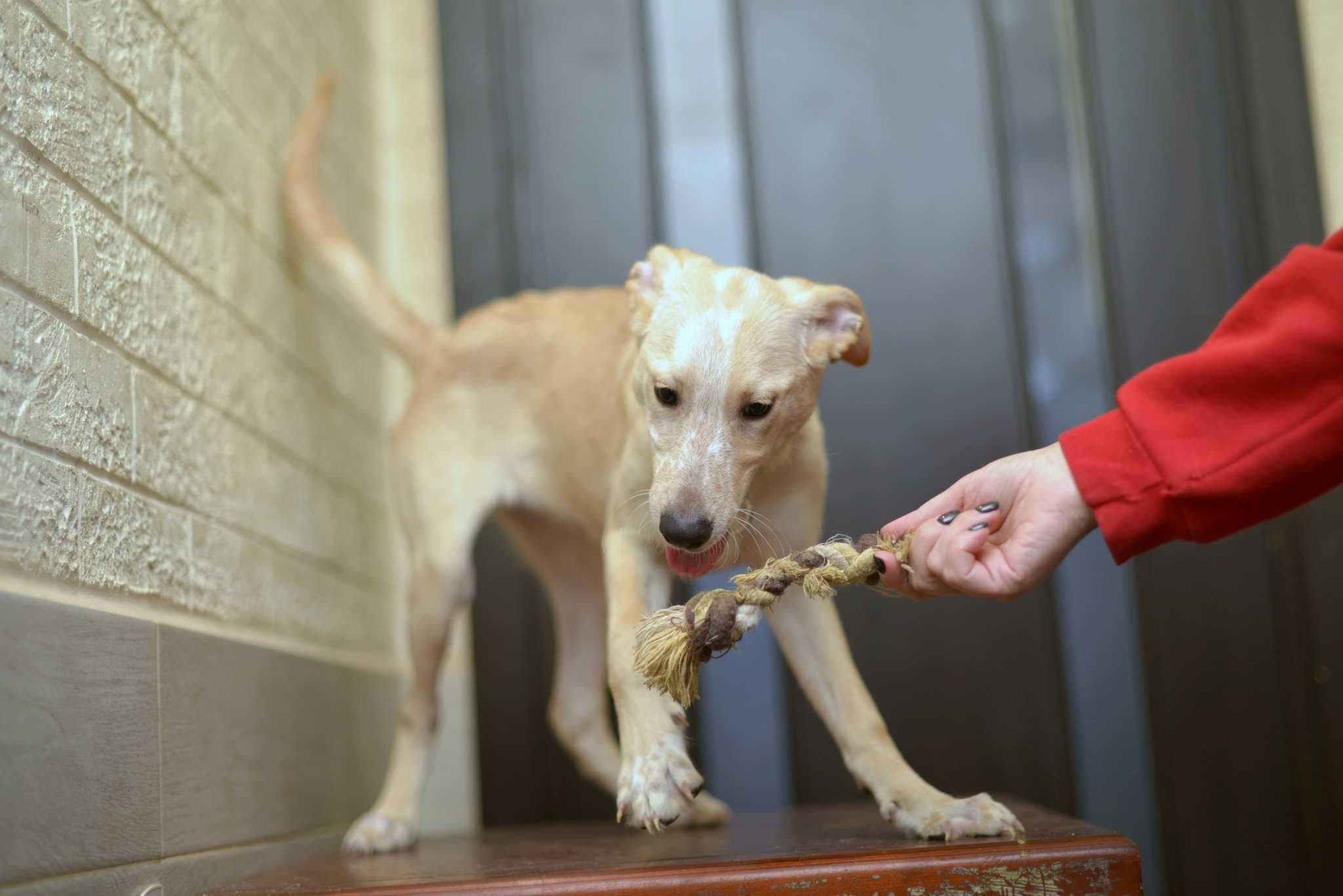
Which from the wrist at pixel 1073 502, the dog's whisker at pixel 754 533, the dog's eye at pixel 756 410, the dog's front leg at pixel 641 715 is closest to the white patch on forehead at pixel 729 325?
the dog's eye at pixel 756 410

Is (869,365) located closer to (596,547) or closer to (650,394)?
(596,547)

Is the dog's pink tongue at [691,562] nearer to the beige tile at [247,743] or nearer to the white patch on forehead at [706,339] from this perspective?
the white patch on forehead at [706,339]

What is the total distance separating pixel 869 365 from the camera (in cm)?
345

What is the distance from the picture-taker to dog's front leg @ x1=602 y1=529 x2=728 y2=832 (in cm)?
184

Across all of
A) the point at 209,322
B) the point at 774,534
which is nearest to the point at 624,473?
the point at 774,534

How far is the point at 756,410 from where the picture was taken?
6.77 ft

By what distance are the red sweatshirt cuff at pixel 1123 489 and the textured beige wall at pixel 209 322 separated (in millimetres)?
1398

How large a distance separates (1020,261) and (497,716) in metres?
2.04

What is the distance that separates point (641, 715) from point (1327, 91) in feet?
8.39

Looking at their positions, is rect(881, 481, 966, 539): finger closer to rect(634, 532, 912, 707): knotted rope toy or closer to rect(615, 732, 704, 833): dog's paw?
rect(634, 532, 912, 707): knotted rope toy

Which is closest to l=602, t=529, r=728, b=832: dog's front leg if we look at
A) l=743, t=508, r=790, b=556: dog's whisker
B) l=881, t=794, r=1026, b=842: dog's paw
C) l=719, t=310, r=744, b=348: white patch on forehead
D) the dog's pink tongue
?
the dog's pink tongue

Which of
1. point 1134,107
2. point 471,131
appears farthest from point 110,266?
point 1134,107

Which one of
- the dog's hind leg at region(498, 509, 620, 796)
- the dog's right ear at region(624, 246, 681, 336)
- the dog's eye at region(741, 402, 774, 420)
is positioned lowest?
the dog's hind leg at region(498, 509, 620, 796)

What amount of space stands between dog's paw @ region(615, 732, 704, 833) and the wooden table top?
0.07 m
